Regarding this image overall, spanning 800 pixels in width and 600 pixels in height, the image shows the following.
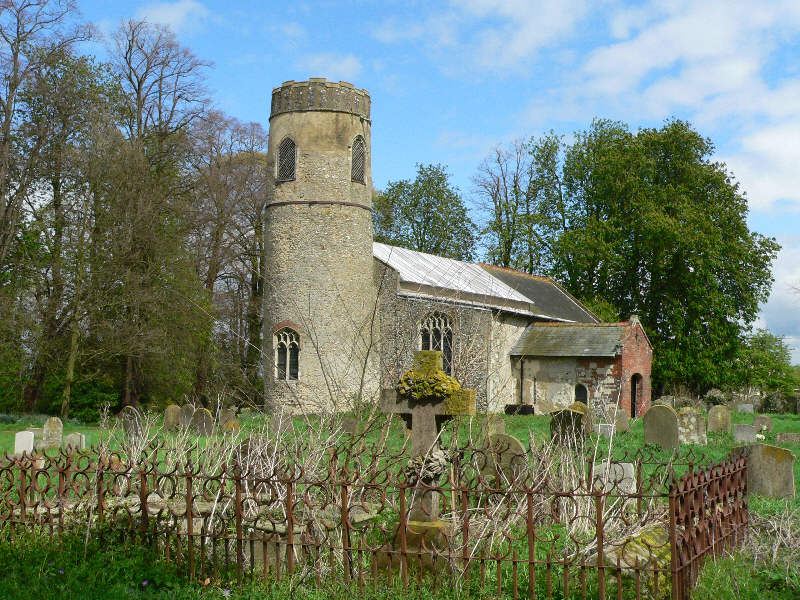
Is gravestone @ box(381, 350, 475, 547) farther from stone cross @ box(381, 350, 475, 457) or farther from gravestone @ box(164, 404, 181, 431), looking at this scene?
gravestone @ box(164, 404, 181, 431)

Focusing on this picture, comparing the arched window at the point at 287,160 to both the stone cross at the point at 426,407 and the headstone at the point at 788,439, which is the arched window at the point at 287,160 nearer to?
the headstone at the point at 788,439

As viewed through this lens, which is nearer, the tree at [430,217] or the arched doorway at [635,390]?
the arched doorway at [635,390]

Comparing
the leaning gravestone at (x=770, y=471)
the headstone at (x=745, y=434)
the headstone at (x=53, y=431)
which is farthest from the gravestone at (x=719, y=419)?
the headstone at (x=53, y=431)

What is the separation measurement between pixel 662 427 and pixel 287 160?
15256 mm

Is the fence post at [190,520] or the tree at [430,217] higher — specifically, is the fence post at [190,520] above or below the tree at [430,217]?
below

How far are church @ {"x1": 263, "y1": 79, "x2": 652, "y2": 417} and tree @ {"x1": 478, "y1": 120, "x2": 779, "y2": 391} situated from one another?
7973 millimetres

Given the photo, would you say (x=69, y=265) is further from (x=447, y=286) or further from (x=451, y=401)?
(x=451, y=401)

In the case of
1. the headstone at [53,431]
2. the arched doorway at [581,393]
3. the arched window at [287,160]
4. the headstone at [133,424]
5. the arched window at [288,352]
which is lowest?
the headstone at [53,431]

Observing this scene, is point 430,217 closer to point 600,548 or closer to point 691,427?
point 691,427

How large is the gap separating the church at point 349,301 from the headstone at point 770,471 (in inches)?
606

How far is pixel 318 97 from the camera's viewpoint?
85.8 ft

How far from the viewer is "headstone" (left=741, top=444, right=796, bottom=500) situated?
9531 millimetres

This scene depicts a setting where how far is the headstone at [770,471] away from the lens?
9.53 m

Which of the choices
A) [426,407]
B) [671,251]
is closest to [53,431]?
[426,407]
